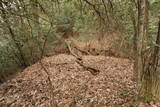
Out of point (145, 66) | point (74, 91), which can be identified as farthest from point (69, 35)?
point (145, 66)

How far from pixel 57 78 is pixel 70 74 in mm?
502

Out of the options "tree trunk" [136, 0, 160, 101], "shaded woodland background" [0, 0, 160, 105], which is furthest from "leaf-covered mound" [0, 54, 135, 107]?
"shaded woodland background" [0, 0, 160, 105]

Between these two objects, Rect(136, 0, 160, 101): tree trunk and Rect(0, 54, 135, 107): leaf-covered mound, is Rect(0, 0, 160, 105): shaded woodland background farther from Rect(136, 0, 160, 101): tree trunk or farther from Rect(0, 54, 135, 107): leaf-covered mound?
Rect(0, 54, 135, 107): leaf-covered mound

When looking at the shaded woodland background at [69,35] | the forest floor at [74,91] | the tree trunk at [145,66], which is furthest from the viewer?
the shaded woodland background at [69,35]

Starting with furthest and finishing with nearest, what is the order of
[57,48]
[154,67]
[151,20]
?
1. [57,48]
2. [151,20]
3. [154,67]

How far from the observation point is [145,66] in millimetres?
2330

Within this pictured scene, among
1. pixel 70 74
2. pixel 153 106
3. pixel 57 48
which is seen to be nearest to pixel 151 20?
pixel 153 106

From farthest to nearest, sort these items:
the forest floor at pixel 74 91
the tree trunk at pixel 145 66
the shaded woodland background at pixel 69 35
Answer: the shaded woodland background at pixel 69 35 → the forest floor at pixel 74 91 → the tree trunk at pixel 145 66

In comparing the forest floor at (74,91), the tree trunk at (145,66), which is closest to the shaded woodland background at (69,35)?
the tree trunk at (145,66)

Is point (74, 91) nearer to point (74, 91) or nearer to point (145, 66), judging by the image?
point (74, 91)

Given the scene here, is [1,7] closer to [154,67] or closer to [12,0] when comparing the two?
[12,0]

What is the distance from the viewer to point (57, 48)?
28.2 feet

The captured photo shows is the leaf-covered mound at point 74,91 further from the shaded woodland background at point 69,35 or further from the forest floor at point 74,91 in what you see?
the shaded woodland background at point 69,35

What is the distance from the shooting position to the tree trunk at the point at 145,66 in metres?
2.16
